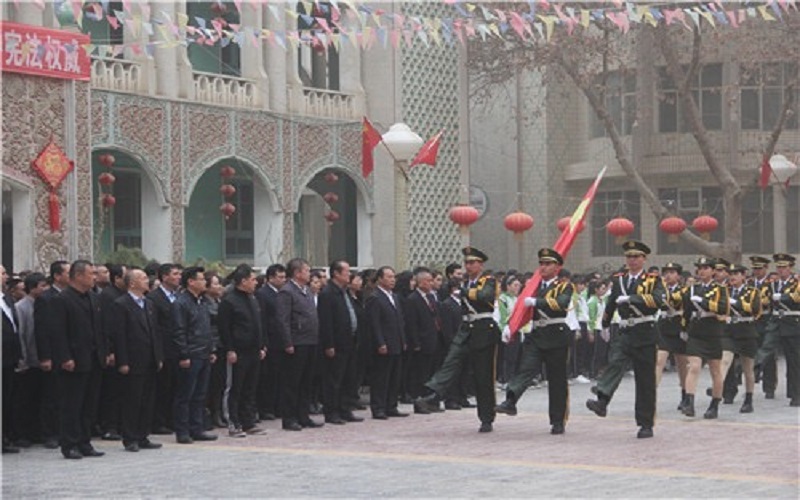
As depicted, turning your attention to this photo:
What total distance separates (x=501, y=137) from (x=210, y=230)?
9.89 m

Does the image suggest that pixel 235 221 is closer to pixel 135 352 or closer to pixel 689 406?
pixel 689 406

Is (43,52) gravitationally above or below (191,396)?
above

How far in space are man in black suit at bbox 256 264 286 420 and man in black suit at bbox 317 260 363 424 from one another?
1.92 ft

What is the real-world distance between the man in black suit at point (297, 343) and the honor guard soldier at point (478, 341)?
1.36 metres

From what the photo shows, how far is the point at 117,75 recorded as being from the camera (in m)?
24.0

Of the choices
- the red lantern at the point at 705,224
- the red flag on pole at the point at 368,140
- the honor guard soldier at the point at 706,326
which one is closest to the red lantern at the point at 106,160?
the red flag on pole at the point at 368,140

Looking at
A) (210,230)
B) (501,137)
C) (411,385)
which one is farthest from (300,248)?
(411,385)

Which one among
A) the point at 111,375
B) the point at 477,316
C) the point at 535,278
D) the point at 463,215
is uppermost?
the point at 463,215

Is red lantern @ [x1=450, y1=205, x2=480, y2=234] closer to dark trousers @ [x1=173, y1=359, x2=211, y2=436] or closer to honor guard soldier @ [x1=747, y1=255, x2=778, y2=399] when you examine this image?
honor guard soldier @ [x1=747, y1=255, x2=778, y2=399]

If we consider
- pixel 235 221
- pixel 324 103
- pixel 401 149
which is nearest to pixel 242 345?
pixel 401 149

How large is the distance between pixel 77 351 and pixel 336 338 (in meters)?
3.93

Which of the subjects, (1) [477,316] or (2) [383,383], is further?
(2) [383,383]

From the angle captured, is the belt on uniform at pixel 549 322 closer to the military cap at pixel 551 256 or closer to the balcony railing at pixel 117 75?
the military cap at pixel 551 256

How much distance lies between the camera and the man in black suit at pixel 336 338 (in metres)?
16.4
